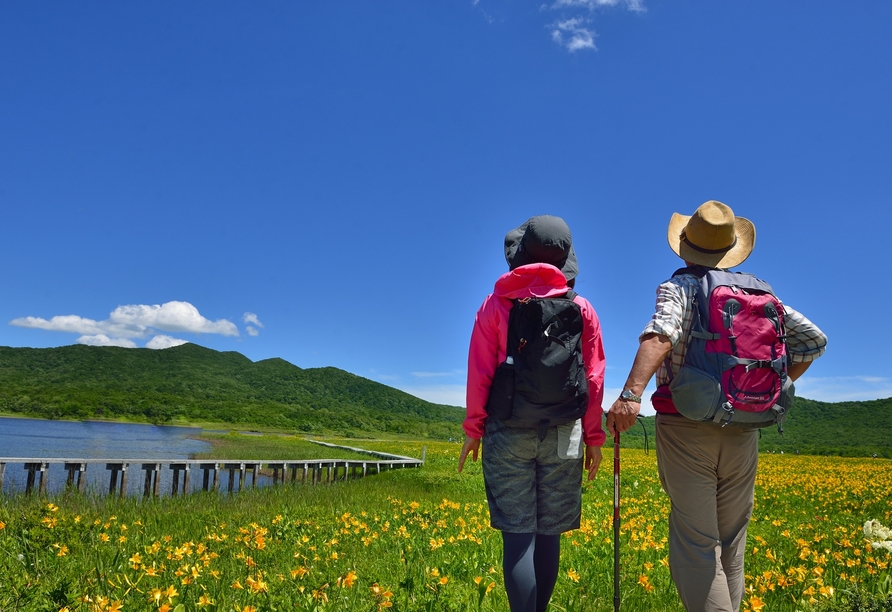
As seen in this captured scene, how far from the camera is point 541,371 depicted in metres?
2.62

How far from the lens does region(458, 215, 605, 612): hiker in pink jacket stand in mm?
2662

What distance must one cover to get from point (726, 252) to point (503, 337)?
1483 mm

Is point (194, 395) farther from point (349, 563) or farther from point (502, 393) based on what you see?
point (502, 393)

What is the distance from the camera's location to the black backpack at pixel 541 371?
2617 mm

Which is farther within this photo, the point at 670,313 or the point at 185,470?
the point at 185,470

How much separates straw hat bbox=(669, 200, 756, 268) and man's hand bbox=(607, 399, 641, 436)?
1.07m

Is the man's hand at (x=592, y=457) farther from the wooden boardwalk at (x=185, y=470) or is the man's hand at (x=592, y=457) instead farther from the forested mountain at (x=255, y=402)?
the wooden boardwalk at (x=185, y=470)

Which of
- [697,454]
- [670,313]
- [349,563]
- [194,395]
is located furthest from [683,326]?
[194,395]

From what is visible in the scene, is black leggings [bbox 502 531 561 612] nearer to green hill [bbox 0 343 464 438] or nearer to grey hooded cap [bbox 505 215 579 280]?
grey hooded cap [bbox 505 215 579 280]

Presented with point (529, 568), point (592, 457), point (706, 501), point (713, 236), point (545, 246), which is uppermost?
point (713, 236)

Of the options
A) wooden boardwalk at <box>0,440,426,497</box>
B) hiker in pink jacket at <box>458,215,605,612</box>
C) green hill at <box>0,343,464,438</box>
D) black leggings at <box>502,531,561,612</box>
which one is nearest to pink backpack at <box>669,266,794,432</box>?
hiker in pink jacket at <box>458,215,605,612</box>

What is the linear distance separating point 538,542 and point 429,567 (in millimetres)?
1590

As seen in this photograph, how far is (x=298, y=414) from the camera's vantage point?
91625 millimetres

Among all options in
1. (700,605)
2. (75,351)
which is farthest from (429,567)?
(75,351)
